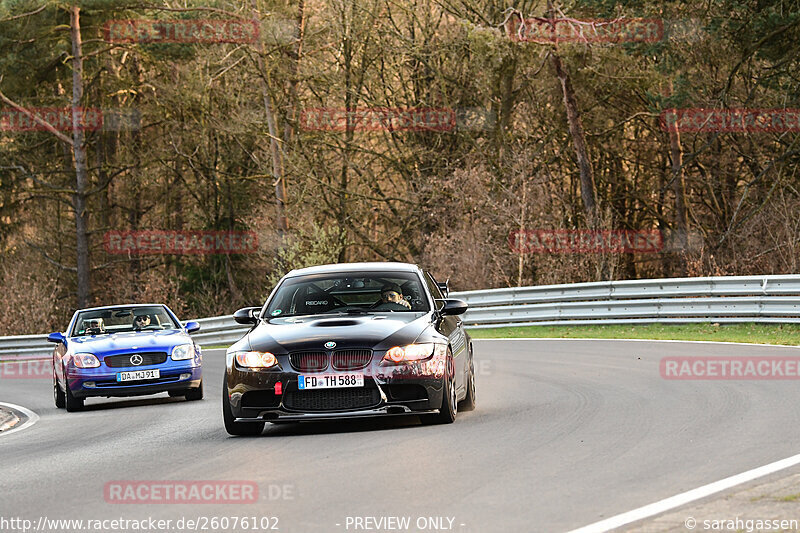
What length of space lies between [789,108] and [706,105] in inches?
95.9

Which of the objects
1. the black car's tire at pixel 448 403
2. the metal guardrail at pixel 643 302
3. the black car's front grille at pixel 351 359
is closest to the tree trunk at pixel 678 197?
the metal guardrail at pixel 643 302

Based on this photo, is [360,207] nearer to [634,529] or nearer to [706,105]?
[706,105]

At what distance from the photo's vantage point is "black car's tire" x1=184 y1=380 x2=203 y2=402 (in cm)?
1691

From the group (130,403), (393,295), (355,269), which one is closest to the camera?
(393,295)

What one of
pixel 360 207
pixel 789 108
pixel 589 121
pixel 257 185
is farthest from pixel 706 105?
pixel 257 185

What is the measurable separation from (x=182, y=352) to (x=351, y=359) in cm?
646

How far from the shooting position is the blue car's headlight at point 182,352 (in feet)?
54.7

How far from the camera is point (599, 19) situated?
33594 millimetres

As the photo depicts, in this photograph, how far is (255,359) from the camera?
10969 mm

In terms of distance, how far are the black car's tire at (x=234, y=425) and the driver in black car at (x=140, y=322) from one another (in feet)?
22.0

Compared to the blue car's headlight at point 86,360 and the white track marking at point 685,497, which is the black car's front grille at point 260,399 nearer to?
the white track marking at point 685,497

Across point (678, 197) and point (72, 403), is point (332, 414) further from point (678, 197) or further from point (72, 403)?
point (678, 197)

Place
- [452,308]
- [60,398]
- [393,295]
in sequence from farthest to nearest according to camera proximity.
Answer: [60,398] → [393,295] → [452,308]

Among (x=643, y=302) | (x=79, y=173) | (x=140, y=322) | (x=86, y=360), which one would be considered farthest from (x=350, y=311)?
(x=79, y=173)
